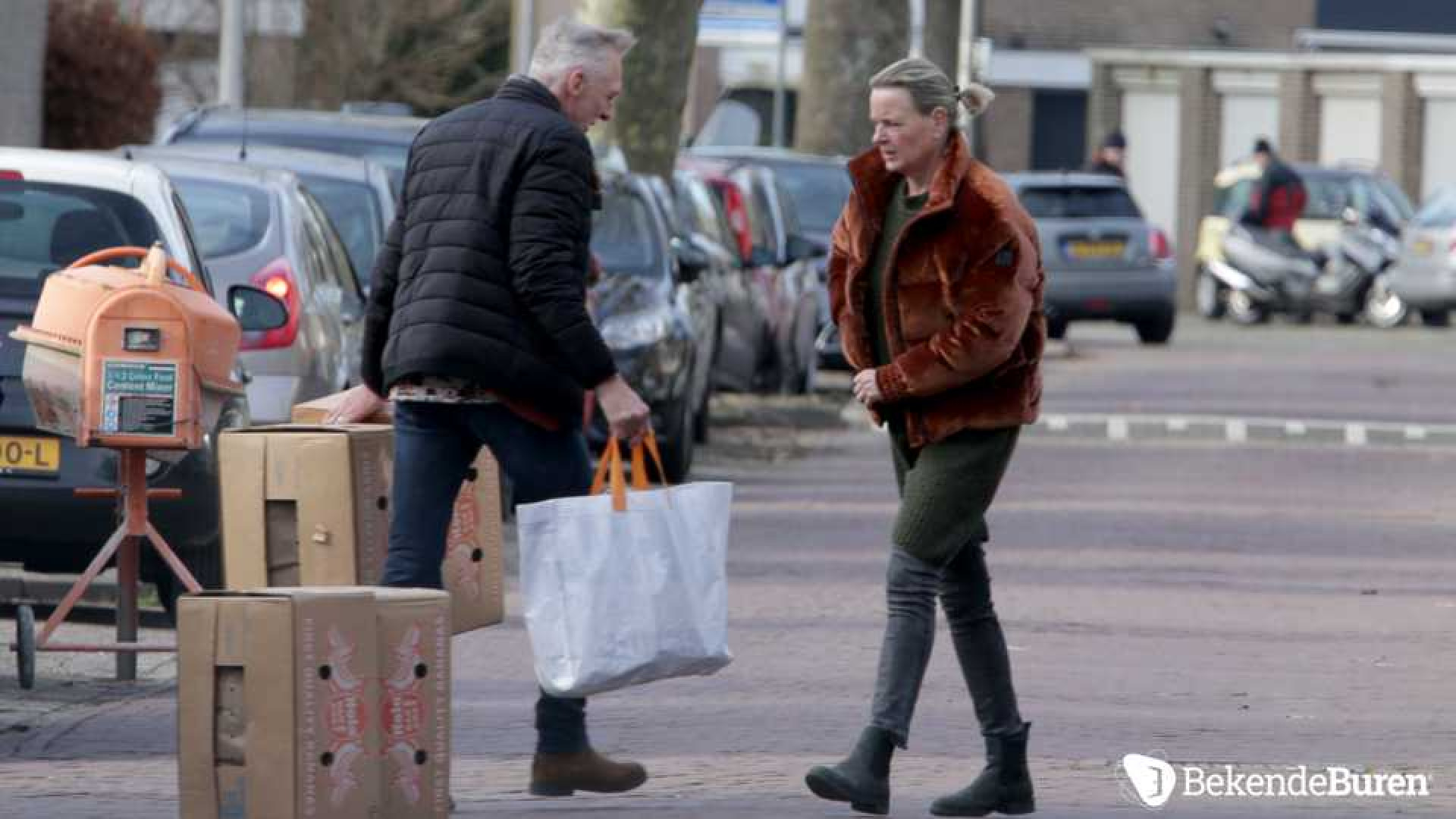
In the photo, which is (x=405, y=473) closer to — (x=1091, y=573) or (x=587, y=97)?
(x=587, y=97)

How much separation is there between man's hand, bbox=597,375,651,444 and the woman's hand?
491 mm

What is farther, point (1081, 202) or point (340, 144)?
point (1081, 202)

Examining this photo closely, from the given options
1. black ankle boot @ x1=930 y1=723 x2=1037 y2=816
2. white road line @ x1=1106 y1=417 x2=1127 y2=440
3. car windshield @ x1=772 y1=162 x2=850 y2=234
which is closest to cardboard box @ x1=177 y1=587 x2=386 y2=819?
black ankle boot @ x1=930 y1=723 x2=1037 y2=816

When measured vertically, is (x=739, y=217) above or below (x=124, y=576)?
below

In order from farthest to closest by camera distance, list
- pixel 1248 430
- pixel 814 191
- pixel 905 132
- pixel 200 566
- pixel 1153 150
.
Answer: pixel 1153 150
pixel 814 191
pixel 1248 430
pixel 200 566
pixel 905 132

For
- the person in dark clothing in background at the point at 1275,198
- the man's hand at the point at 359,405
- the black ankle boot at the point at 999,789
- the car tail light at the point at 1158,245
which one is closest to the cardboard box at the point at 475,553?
the man's hand at the point at 359,405

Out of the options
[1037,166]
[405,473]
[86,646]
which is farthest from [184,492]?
[1037,166]

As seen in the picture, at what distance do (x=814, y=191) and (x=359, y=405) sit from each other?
66.2ft

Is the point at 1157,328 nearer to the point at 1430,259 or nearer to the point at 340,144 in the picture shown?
the point at 1430,259

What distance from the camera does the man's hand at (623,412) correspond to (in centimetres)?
772

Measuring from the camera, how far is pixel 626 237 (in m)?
18.2

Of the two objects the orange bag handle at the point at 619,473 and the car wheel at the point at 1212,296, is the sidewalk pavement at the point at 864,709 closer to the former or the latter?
the orange bag handle at the point at 619,473

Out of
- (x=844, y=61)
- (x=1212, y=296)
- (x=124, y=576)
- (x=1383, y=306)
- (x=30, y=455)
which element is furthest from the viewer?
(x=1212, y=296)

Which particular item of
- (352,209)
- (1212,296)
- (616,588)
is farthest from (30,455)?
(1212,296)
